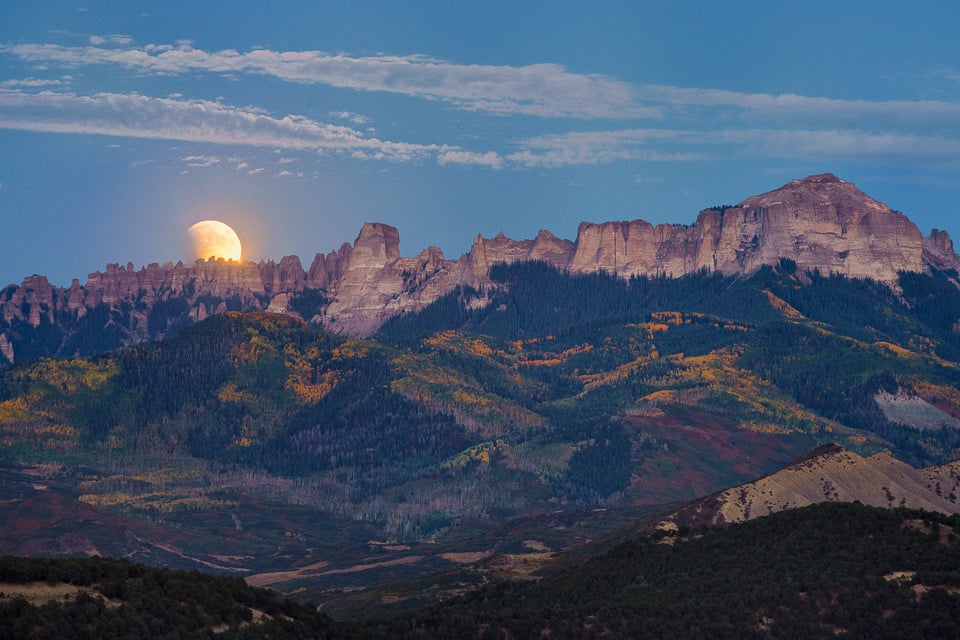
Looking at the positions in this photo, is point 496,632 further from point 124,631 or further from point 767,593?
point 124,631

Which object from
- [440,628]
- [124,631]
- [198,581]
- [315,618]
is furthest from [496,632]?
[124,631]

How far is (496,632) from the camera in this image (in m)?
185

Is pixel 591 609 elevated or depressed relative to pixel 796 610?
depressed

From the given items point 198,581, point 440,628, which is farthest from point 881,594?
point 198,581

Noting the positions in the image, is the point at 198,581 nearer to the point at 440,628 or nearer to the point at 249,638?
the point at 249,638

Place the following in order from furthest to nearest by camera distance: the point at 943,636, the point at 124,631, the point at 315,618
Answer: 1. the point at 315,618
2. the point at 943,636
3. the point at 124,631

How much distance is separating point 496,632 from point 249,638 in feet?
115

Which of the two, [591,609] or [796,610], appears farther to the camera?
[591,609]

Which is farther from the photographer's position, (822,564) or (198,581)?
(822,564)

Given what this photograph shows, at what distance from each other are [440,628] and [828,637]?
45.9 meters

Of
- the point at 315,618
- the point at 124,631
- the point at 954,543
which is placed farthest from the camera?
the point at 954,543

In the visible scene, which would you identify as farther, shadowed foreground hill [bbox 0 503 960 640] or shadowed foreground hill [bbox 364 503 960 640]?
shadowed foreground hill [bbox 364 503 960 640]

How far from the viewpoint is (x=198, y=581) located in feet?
575

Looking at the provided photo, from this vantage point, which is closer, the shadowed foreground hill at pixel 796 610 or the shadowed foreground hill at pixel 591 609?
the shadowed foreground hill at pixel 591 609
